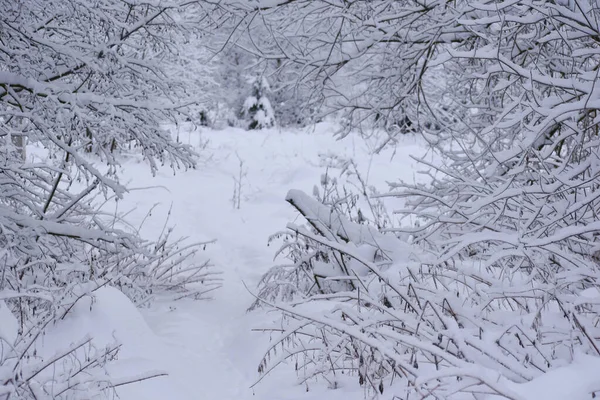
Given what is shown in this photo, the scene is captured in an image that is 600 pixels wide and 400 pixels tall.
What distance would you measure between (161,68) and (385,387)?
8.49 feet

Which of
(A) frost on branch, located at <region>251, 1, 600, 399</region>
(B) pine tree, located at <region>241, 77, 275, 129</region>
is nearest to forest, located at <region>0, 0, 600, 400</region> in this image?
(A) frost on branch, located at <region>251, 1, 600, 399</region>

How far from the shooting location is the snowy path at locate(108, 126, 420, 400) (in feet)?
9.93

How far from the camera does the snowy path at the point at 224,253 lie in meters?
3.03

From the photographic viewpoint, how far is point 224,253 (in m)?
6.67

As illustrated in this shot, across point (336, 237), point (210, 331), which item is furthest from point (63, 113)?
point (210, 331)

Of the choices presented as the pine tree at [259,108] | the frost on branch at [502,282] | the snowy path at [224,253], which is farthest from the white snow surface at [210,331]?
the pine tree at [259,108]

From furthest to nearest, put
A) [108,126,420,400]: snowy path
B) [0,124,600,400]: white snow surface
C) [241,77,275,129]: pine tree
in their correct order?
[241,77,275,129]: pine tree < [108,126,420,400]: snowy path < [0,124,600,400]: white snow surface

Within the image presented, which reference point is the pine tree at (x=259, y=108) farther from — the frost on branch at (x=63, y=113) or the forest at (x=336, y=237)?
the frost on branch at (x=63, y=113)

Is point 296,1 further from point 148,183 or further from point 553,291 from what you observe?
point 148,183

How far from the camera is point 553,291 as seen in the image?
199 cm

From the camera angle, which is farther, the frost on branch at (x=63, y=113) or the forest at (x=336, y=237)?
the frost on branch at (x=63, y=113)

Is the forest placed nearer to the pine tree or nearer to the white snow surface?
the white snow surface

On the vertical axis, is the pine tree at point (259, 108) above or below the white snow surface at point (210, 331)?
above

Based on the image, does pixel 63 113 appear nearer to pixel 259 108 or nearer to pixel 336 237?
pixel 336 237
